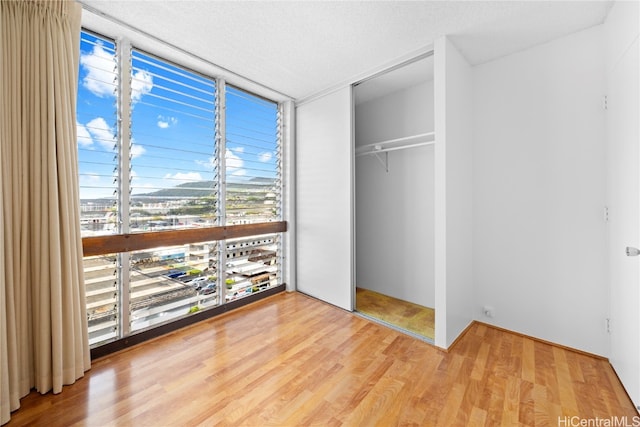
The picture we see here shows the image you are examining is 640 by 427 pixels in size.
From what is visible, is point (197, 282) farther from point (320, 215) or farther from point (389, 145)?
point (389, 145)

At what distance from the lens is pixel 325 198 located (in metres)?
3.13

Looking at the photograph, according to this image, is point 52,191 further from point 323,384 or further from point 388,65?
point 388,65

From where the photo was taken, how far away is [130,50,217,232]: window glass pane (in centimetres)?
227

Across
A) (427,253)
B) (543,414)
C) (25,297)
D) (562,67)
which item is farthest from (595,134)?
(25,297)

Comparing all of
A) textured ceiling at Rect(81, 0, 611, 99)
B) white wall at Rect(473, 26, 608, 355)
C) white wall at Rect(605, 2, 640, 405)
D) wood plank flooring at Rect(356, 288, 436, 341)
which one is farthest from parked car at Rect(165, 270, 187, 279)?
white wall at Rect(605, 2, 640, 405)

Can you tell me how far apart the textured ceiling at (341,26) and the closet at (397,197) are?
1.40 ft

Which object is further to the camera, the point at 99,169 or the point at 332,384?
the point at 99,169

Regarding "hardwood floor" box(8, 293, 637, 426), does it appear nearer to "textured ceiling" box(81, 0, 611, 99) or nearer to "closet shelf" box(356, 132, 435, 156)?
"closet shelf" box(356, 132, 435, 156)

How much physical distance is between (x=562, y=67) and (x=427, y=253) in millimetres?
1966

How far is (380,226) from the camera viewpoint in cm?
344

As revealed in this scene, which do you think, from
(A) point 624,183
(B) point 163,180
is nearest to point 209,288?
(B) point 163,180

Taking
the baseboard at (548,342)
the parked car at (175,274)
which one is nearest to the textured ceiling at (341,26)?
the parked car at (175,274)

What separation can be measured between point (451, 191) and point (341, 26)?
1.54 m

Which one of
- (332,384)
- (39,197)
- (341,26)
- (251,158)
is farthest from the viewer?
(251,158)
